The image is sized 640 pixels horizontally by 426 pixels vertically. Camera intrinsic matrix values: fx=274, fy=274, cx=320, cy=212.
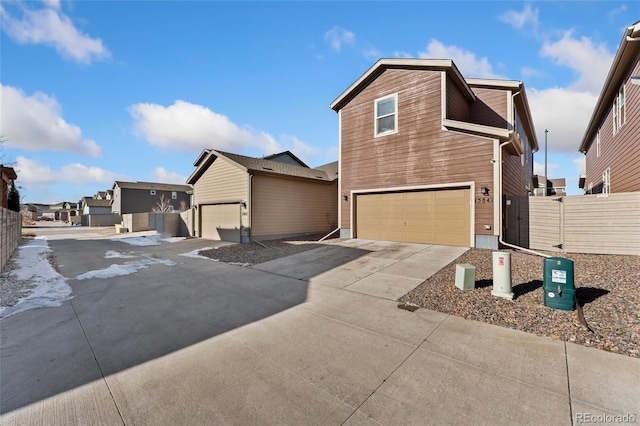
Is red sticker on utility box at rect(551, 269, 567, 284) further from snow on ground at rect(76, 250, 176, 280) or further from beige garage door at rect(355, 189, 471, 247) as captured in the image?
snow on ground at rect(76, 250, 176, 280)

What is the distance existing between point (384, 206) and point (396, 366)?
9.53 meters

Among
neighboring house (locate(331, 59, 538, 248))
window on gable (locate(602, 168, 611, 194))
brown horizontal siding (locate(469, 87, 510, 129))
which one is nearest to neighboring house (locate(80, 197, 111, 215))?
neighboring house (locate(331, 59, 538, 248))

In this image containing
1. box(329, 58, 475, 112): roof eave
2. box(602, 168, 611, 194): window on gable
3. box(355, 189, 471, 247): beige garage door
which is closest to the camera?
box(355, 189, 471, 247): beige garage door

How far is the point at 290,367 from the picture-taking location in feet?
10.1

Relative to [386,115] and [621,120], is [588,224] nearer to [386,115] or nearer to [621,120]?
[621,120]

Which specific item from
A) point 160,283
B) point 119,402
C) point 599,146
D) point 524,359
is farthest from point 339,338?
point 599,146

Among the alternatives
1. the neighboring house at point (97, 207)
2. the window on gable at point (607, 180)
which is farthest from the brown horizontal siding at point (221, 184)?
the neighboring house at point (97, 207)

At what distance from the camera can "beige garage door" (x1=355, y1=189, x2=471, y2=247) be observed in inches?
400

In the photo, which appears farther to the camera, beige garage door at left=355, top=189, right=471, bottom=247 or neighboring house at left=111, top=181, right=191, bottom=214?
neighboring house at left=111, top=181, right=191, bottom=214

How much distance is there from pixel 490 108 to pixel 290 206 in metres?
11.2

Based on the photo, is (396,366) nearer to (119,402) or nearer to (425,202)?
(119,402)

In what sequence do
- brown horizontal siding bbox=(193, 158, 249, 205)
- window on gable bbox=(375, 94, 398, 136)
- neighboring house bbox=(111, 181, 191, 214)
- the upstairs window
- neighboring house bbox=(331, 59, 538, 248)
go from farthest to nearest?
1. neighboring house bbox=(111, 181, 191, 214)
2. brown horizontal siding bbox=(193, 158, 249, 205)
3. window on gable bbox=(375, 94, 398, 136)
4. the upstairs window
5. neighboring house bbox=(331, 59, 538, 248)

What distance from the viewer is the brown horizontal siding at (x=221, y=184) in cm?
1432

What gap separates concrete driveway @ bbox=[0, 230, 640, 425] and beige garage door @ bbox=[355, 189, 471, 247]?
5876 mm
